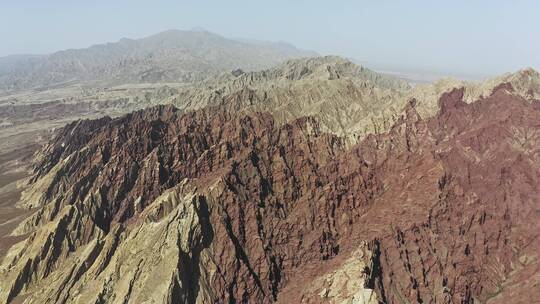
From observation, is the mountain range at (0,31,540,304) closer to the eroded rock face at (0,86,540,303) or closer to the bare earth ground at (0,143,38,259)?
the eroded rock face at (0,86,540,303)

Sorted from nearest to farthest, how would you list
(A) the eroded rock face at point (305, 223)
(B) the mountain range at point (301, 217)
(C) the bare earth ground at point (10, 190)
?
(A) the eroded rock face at point (305, 223) < (B) the mountain range at point (301, 217) < (C) the bare earth ground at point (10, 190)

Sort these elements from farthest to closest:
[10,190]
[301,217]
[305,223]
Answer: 1. [10,190]
2. [301,217]
3. [305,223]

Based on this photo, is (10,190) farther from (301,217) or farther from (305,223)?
(305,223)

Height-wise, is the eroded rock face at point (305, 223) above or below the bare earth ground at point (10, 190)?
above

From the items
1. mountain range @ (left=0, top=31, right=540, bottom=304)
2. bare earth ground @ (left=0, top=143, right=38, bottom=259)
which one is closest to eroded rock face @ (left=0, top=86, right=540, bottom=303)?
mountain range @ (left=0, top=31, right=540, bottom=304)

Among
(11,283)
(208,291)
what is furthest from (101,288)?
(11,283)

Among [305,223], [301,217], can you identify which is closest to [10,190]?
[301,217]

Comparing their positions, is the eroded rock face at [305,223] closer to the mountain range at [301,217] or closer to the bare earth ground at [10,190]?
the mountain range at [301,217]

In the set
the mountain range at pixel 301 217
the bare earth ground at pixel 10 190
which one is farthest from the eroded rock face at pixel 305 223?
the bare earth ground at pixel 10 190

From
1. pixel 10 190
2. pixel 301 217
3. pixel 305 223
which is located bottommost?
pixel 10 190
